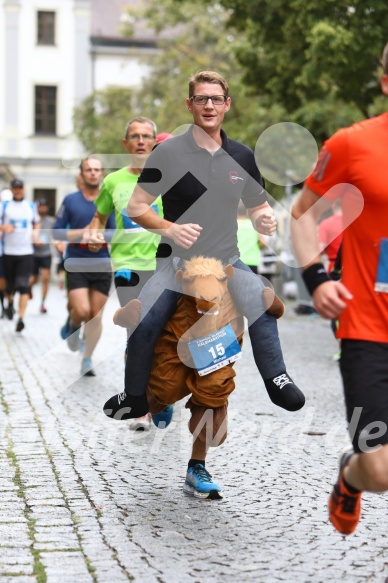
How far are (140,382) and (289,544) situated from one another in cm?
125

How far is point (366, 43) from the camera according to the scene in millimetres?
17734

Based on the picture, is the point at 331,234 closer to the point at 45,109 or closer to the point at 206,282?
the point at 206,282

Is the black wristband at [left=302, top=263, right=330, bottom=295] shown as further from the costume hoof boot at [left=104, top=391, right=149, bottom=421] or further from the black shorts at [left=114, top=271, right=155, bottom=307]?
the black shorts at [left=114, top=271, right=155, bottom=307]

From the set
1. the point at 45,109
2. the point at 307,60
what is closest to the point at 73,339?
the point at 307,60

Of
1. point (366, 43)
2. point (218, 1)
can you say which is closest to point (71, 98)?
point (218, 1)

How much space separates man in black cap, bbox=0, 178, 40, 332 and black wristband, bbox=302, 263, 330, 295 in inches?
520

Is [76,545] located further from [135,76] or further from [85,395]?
[135,76]

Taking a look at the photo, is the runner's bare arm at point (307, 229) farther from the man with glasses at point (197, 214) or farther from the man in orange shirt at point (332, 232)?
the man in orange shirt at point (332, 232)

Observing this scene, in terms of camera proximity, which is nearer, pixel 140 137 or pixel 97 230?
pixel 140 137

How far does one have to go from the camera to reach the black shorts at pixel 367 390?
423 centimetres

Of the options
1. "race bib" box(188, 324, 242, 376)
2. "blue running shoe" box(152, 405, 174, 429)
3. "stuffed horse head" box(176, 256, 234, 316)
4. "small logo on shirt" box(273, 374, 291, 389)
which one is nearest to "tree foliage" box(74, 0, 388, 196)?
"blue running shoe" box(152, 405, 174, 429)

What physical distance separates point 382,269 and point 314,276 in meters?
0.26

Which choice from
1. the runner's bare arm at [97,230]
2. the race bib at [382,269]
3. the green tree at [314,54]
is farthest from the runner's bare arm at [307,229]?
the green tree at [314,54]

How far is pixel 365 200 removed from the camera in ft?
14.2
